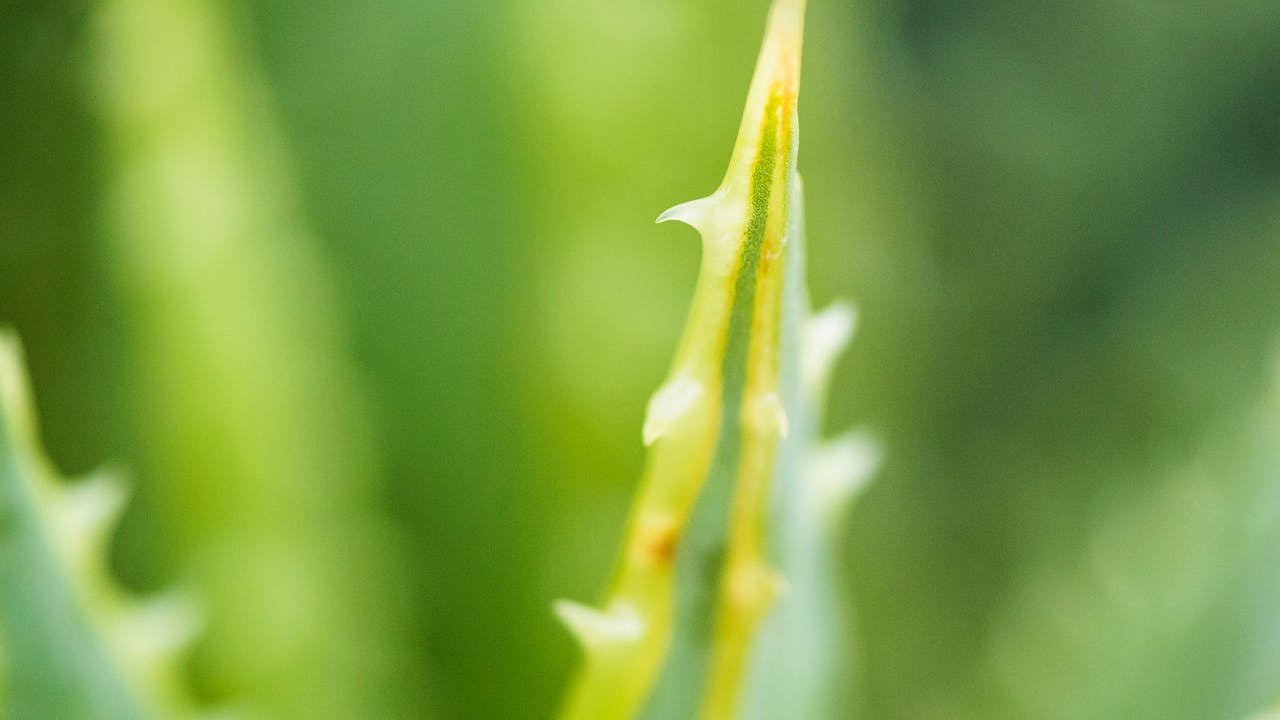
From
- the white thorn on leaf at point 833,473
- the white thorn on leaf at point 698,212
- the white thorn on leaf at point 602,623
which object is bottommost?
the white thorn on leaf at point 602,623

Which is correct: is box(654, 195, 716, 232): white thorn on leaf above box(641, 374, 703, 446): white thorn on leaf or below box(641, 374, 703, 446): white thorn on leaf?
above

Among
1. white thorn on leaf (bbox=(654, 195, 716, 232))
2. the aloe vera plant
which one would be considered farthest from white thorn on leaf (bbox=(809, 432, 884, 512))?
white thorn on leaf (bbox=(654, 195, 716, 232))

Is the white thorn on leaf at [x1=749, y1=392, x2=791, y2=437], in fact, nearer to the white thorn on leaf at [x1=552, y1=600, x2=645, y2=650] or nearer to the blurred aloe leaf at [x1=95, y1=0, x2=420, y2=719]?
the white thorn on leaf at [x1=552, y1=600, x2=645, y2=650]

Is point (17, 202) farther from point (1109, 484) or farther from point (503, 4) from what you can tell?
point (1109, 484)

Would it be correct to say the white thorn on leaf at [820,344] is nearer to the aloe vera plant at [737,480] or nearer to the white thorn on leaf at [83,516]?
the aloe vera plant at [737,480]

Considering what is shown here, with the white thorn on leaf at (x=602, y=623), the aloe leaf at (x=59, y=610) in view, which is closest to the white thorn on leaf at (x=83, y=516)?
the aloe leaf at (x=59, y=610)

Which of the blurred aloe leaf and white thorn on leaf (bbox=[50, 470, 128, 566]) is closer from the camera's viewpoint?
white thorn on leaf (bbox=[50, 470, 128, 566])
